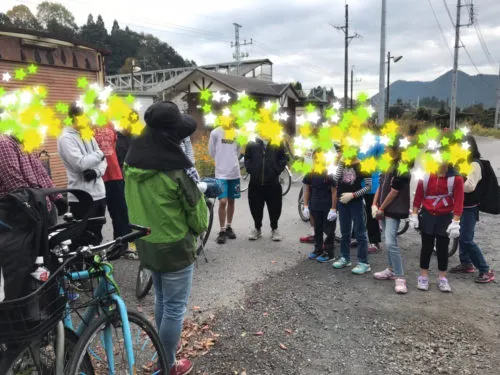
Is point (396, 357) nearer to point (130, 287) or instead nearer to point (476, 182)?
point (476, 182)

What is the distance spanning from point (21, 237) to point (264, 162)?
176 inches

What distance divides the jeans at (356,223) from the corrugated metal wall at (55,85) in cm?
737

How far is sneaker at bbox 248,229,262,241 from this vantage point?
20.8ft

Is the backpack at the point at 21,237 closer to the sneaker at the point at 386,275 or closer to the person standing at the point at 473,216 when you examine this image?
the sneaker at the point at 386,275

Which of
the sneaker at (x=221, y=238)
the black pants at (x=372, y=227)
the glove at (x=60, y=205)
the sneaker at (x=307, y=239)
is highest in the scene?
the glove at (x=60, y=205)

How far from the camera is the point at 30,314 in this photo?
1.79m

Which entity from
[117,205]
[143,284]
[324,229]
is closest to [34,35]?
[117,205]

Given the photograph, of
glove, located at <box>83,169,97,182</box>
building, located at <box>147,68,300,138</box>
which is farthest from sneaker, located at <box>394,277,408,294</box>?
building, located at <box>147,68,300,138</box>

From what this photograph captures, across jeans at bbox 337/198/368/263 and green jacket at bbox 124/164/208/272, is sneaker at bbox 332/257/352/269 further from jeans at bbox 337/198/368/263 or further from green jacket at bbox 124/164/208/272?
green jacket at bbox 124/164/208/272

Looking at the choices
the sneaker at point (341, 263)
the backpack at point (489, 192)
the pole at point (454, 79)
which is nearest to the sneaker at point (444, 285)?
the backpack at point (489, 192)

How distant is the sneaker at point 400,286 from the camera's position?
4359mm

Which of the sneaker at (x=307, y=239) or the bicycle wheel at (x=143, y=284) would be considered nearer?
the bicycle wheel at (x=143, y=284)

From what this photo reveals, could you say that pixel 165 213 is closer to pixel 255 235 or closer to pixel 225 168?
pixel 225 168

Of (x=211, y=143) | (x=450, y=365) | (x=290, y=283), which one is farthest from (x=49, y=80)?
(x=450, y=365)
